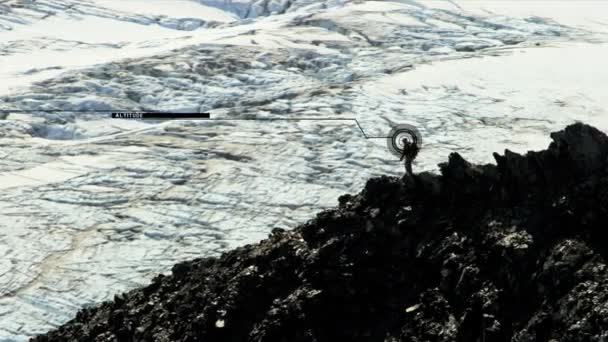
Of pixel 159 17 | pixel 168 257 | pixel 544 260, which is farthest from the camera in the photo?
pixel 159 17

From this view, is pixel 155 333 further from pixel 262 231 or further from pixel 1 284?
pixel 262 231

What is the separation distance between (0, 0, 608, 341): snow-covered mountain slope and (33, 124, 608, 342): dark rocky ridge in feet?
32.1

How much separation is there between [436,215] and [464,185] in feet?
1.64

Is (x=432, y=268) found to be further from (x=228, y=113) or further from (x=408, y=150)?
A: (x=228, y=113)

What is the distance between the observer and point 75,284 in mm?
22797

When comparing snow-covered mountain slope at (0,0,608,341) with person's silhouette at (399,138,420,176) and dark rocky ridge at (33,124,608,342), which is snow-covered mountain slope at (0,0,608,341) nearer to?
dark rocky ridge at (33,124,608,342)

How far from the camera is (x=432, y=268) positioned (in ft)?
36.8

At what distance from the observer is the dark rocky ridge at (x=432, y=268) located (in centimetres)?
1016

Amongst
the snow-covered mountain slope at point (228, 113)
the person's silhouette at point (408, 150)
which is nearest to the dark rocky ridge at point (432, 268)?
the person's silhouette at point (408, 150)

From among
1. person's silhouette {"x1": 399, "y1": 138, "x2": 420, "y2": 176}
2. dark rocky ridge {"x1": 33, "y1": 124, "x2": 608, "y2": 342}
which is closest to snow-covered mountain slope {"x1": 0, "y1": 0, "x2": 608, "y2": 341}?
dark rocky ridge {"x1": 33, "y1": 124, "x2": 608, "y2": 342}

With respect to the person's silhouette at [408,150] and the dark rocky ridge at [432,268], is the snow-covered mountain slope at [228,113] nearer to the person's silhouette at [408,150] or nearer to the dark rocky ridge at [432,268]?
the dark rocky ridge at [432,268]

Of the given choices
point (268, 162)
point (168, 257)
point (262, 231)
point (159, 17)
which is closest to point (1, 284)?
point (168, 257)

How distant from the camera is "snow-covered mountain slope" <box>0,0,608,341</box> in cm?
2512

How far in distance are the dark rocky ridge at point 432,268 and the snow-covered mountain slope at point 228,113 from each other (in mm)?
9774
